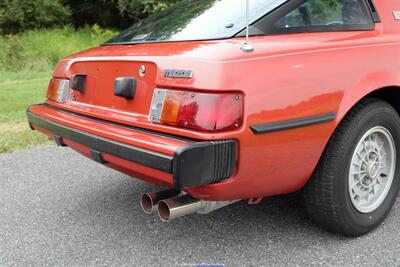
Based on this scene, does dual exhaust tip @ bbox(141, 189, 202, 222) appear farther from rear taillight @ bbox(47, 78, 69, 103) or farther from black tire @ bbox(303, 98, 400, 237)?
rear taillight @ bbox(47, 78, 69, 103)

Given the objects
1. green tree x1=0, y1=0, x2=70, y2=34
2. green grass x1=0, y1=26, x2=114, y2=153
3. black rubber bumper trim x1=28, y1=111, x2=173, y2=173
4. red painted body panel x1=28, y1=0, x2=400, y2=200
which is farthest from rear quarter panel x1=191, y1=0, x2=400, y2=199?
green tree x1=0, y1=0, x2=70, y2=34

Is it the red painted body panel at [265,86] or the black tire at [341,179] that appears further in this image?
the black tire at [341,179]

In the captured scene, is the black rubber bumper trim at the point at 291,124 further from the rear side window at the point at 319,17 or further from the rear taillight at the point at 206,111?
the rear side window at the point at 319,17

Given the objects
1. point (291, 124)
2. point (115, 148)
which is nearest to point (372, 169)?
point (291, 124)

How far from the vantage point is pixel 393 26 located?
3.01 metres

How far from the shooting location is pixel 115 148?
2451mm

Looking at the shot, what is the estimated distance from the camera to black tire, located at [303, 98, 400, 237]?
2609 mm

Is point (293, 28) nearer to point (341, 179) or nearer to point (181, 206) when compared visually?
point (341, 179)

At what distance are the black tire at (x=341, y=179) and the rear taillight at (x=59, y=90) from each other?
1740 millimetres

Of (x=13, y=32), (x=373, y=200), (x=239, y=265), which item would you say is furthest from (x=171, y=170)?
(x=13, y=32)

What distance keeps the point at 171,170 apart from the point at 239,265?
802mm

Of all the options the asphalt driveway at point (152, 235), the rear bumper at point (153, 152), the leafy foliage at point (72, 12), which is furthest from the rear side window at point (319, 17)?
the leafy foliage at point (72, 12)

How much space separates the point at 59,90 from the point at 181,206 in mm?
1428

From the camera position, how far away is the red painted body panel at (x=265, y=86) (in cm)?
222
